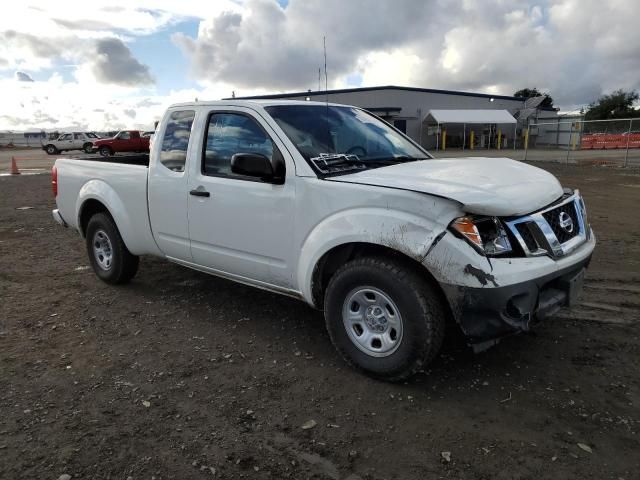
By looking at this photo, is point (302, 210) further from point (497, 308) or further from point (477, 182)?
point (497, 308)

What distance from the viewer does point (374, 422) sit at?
115 inches

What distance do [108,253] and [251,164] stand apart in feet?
9.08

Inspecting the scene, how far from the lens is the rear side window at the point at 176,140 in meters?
4.40

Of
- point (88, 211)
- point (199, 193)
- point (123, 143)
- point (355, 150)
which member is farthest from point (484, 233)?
point (123, 143)

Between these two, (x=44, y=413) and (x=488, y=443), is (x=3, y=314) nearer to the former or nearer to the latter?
(x=44, y=413)

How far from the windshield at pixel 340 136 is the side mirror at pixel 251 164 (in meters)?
0.29

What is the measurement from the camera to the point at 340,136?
404 cm

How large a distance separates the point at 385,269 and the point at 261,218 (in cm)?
113

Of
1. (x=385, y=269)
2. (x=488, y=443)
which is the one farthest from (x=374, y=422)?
(x=385, y=269)

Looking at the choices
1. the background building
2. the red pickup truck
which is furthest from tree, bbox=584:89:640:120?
the red pickup truck

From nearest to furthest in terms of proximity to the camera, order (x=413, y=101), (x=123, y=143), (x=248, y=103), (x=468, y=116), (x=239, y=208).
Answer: (x=239, y=208)
(x=248, y=103)
(x=123, y=143)
(x=468, y=116)
(x=413, y=101)

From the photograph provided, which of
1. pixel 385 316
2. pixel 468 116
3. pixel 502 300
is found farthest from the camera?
pixel 468 116

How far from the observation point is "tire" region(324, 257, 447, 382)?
300cm

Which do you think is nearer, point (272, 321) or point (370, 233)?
point (370, 233)
